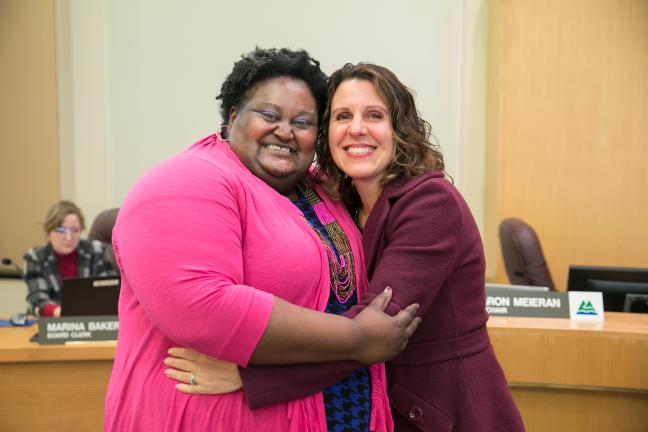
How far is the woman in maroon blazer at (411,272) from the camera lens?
4.48 ft

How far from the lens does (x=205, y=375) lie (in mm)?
1355

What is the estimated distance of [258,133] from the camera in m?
1.49

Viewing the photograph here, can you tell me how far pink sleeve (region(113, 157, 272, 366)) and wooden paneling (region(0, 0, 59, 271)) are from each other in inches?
167

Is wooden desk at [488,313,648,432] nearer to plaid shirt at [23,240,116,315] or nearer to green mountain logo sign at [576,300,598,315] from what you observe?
green mountain logo sign at [576,300,598,315]

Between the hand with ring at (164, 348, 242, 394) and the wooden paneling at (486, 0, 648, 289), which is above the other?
the wooden paneling at (486, 0, 648, 289)

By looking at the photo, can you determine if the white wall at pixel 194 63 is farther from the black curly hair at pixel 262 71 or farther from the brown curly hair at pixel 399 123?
the black curly hair at pixel 262 71

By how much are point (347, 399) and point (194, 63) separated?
4150 millimetres

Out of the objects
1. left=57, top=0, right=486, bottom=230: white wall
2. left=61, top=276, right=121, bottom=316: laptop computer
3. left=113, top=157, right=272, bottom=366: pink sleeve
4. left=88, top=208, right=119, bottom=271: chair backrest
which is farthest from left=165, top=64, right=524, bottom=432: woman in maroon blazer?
left=57, top=0, right=486, bottom=230: white wall

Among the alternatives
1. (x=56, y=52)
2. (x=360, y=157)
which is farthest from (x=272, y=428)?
(x=56, y=52)

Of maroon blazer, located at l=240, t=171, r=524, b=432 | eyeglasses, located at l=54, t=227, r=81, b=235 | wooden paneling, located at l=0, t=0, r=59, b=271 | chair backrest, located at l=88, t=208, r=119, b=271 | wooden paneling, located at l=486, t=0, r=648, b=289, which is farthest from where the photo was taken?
wooden paneling, located at l=0, t=0, r=59, b=271

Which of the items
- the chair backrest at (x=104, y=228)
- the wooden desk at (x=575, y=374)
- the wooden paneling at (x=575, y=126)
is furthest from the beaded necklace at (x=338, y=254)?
the wooden paneling at (x=575, y=126)

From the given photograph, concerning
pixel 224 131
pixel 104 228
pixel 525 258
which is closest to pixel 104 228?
pixel 104 228

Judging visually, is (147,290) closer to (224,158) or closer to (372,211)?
(224,158)

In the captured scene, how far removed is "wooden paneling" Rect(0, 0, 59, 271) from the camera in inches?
201
